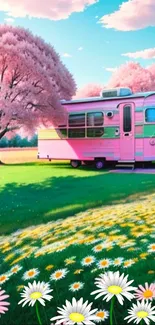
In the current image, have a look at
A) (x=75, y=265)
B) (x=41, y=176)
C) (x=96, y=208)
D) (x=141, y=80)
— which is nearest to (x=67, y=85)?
(x=41, y=176)

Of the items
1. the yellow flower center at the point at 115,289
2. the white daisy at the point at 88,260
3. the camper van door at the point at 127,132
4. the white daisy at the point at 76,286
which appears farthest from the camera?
the camper van door at the point at 127,132

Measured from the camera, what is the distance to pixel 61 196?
4363 millimetres

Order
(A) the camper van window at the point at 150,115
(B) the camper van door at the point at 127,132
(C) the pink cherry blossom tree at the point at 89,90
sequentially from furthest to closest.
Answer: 1. (C) the pink cherry blossom tree at the point at 89,90
2. (B) the camper van door at the point at 127,132
3. (A) the camper van window at the point at 150,115

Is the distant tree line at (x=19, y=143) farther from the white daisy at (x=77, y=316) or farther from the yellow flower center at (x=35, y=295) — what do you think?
the white daisy at (x=77, y=316)

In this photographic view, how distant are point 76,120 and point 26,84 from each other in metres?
1.67

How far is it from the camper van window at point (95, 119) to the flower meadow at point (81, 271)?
5.16m

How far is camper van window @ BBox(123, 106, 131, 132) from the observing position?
7750 mm

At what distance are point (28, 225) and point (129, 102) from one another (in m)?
5.42

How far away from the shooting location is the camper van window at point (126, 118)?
7.75m

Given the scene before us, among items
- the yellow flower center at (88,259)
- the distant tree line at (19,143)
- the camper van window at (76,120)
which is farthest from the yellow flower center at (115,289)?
the distant tree line at (19,143)

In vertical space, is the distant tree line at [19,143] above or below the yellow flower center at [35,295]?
above

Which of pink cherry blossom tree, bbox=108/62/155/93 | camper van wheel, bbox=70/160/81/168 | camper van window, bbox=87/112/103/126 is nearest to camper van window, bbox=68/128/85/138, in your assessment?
camper van window, bbox=87/112/103/126

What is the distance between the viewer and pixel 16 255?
2.33m

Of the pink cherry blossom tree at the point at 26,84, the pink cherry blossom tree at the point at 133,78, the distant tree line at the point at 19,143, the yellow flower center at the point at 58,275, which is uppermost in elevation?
the pink cherry blossom tree at the point at 133,78
